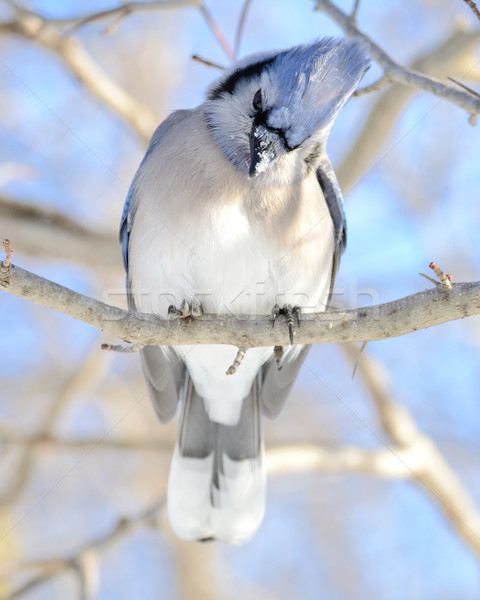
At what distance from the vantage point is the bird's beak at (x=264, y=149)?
2.54m

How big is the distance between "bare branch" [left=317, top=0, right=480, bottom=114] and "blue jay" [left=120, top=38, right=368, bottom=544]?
0.22ft

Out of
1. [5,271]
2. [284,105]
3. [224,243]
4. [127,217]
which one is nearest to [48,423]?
[127,217]

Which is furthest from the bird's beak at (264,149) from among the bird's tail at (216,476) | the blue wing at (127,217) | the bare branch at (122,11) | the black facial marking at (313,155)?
the bird's tail at (216,476)

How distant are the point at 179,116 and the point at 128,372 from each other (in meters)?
3.02

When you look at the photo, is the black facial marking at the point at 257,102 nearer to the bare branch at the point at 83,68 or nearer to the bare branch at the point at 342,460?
the bare branch at the point at 83,68

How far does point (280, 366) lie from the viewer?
344 centimetres

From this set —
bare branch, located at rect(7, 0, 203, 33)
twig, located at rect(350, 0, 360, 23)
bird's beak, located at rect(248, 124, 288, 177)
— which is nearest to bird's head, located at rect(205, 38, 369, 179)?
bird's beak, located at rect(248, 124, 288, 177)

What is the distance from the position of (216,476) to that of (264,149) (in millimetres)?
1813

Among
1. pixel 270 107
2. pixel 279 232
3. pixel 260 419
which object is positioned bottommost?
pixel 260 419

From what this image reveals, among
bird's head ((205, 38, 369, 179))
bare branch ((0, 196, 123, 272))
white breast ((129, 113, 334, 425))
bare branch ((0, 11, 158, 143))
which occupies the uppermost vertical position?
bare branch ((0, 11, 158, 143))

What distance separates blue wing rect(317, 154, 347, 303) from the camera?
315 cm

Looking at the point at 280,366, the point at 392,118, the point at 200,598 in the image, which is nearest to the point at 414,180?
the point at 392,118

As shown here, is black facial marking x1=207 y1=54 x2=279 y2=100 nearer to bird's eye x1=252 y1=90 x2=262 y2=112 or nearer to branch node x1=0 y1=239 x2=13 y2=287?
bird's eye x1=252 y1=90 x2=262 y2=112

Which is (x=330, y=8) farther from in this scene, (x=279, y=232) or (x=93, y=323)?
(x=93, y=323)
